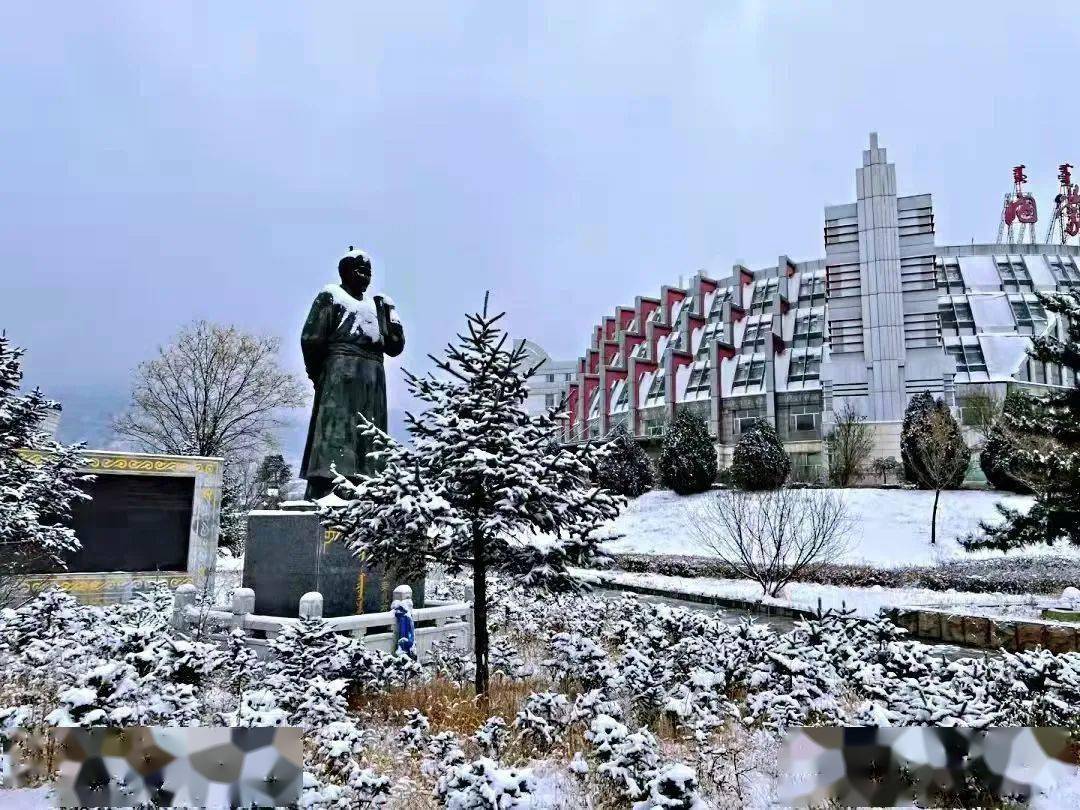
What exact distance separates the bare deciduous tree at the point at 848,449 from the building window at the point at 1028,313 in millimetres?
15846

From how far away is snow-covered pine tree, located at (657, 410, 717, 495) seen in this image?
32719 millimetres

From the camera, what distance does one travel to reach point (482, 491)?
677 centimetres

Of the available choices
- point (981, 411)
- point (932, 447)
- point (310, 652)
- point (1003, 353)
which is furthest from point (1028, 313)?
point (310, 652)

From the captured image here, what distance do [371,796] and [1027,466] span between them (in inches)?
572

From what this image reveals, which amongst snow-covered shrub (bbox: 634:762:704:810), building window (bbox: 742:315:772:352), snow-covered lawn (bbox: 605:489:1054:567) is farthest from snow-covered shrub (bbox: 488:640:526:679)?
building window (bbox: 742:315:772:352)

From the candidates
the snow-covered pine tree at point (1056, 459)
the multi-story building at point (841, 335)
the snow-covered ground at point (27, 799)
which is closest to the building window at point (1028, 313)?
the multi-story building at point (841, 335)

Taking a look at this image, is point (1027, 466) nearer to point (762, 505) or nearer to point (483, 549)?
point (762, 505)

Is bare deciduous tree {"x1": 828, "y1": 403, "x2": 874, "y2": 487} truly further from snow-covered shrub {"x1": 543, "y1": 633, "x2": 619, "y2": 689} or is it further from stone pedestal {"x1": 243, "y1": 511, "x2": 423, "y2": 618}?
stone pedestal {"x1": 243, "y1": 511, "x2": 423, "y2": 618}

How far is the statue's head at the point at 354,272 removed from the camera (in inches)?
414

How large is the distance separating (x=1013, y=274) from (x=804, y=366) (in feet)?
56.6

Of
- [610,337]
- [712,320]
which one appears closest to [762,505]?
[712,320]

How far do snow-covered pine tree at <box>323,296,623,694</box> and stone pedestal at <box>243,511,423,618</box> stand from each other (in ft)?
6.64

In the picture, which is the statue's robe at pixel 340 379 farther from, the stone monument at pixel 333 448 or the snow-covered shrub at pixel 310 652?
the snow-covered shrub at pixel 310 652

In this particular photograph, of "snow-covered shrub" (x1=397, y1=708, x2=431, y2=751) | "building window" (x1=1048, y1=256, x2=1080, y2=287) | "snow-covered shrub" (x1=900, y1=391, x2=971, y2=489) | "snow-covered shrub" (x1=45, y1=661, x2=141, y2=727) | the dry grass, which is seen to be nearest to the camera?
"snow-covered shrub" (x1=45, y1=661, x2=141, y2=727)
